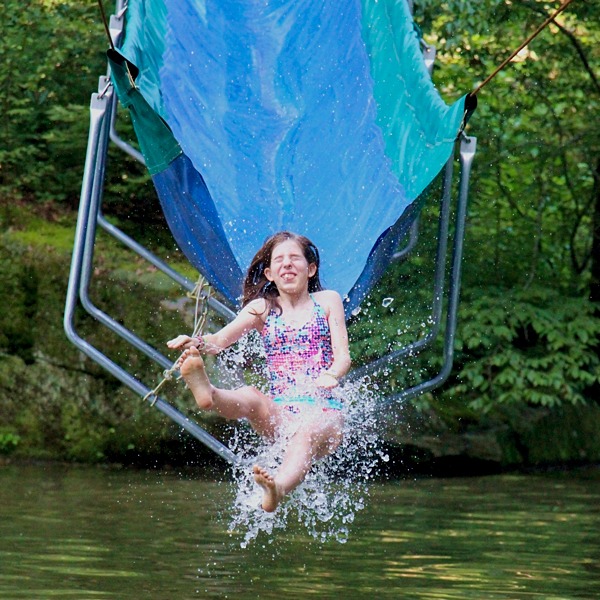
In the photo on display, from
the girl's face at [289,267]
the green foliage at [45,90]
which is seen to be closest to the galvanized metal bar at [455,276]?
the girl's face at [289,267]

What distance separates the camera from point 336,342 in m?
3.95

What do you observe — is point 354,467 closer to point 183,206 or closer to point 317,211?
point 317,211

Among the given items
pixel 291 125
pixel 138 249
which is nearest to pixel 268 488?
pixel 138 249

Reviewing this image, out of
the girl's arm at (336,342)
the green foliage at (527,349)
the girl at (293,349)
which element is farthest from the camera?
the green foliage at (527,349)

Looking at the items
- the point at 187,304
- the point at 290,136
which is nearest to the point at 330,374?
the point at 290,136

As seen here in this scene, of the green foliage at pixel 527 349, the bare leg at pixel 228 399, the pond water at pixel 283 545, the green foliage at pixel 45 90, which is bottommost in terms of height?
the pond water at pixel 283 545

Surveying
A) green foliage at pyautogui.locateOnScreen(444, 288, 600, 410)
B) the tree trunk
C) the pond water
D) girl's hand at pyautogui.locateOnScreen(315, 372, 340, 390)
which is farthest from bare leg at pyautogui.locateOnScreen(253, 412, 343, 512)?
the tree trunk

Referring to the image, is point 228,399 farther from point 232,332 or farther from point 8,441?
point 8,441

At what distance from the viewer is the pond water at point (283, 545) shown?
4105 mm

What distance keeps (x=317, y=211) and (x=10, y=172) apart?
12.4 ft

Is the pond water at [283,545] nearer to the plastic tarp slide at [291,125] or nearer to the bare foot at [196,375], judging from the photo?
the bare foot at [196,375]

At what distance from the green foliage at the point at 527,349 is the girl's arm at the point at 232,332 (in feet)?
10.2

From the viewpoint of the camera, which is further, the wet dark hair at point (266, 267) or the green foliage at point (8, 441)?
the green foliage at point (8, 441)

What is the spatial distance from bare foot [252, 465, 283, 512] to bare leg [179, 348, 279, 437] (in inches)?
8.2
